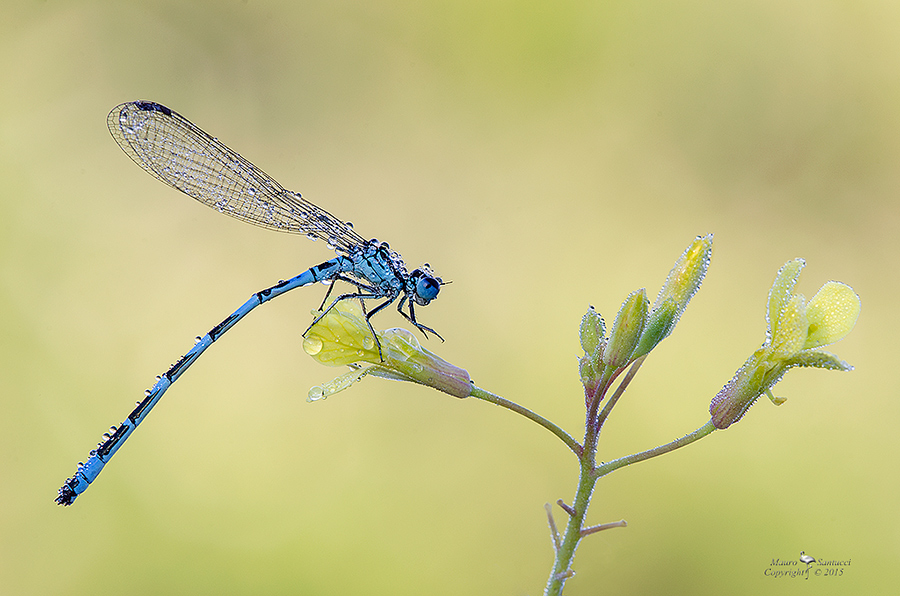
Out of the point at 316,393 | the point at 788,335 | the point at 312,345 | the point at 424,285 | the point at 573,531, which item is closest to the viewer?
the point at 573,531

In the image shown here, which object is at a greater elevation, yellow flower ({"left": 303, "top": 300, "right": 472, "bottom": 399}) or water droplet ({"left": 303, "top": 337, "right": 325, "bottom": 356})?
yellow flower ({"left": 303, "top": 300, "right": 472, "bottom": 399})

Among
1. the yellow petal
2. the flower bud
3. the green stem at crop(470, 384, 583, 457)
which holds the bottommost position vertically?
the green stem at crop(470, 384, 583, 457)

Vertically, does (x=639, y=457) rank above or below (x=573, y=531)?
above

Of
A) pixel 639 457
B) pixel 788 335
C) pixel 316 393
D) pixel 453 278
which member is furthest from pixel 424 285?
pixel 453 278

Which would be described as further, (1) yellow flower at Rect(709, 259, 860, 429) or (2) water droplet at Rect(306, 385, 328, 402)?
(2) water droplet at Rect(306, 385, 328, 402)

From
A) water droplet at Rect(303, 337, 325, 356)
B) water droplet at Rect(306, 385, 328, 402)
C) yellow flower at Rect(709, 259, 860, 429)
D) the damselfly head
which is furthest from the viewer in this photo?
the damselfly head

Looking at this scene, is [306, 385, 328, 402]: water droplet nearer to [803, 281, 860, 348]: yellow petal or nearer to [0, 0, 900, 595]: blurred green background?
[803, 281, 860, 348]: yellow petal

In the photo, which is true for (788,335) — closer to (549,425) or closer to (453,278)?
(549,425)

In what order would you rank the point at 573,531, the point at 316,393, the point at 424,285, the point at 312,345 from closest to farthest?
the point at 573,531 < the point at 316,393 < the point at 312,345 < the point at 424,285

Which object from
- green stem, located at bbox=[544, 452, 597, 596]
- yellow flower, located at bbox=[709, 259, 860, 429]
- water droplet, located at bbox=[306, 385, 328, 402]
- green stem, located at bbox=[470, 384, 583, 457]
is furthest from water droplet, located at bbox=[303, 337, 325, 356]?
yellow flower, located at bbox=[709, 259, 860, 429]
